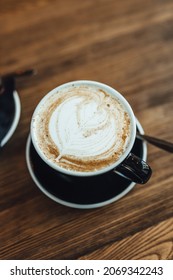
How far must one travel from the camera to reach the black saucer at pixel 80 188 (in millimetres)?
671

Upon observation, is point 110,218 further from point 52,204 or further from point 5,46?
point 5,46

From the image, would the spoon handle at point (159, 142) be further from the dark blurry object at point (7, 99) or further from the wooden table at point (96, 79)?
the dark blurry object at point (7, 99)

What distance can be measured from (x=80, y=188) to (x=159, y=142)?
0.17m

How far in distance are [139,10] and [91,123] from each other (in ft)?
1.33

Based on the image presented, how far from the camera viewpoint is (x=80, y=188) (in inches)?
26.5

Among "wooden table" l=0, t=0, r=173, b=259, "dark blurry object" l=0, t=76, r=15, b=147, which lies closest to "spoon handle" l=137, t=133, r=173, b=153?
"wooden table" l=0, t=0, r=173, b=259

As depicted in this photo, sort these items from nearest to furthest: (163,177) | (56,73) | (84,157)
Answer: (84,157), (163,177), (56,73)

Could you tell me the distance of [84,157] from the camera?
62cm

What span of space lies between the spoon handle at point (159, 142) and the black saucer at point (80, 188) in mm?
91

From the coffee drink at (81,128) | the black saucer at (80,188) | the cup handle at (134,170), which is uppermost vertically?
the coffee drink at (81,128)

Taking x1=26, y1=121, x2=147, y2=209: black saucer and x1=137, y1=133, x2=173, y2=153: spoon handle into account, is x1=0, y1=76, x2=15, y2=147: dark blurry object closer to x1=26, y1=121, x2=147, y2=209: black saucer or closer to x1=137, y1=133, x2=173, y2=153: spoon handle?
x1=26, y1=121, x2=147, y2=209: black saucer

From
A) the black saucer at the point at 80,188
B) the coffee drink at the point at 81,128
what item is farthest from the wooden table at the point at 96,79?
the coffee drink at the point at 81,128

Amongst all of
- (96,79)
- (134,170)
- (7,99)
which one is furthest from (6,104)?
(134,170)
